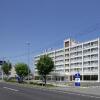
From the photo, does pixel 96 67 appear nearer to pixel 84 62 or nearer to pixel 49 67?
pixel 84 62

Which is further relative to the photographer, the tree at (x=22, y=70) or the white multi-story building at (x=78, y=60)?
the white multi-story building at (x=78, y=60)

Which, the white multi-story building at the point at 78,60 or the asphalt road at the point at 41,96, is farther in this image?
the white multi-story building at the point at 78,60

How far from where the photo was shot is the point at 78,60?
146 metres

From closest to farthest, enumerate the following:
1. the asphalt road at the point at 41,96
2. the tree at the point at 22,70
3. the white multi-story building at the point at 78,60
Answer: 1. the asphalt road at the point at 41,96
2. the tree at the point at 22,70
3. the white multi-story building at the point at 78,60

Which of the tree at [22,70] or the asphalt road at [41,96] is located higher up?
the tree at [22,70]

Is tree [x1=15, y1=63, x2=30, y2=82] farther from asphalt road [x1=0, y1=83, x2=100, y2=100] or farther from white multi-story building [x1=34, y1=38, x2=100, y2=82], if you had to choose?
asphalt road [x1=0, y1=83, x2=100, y2=100]

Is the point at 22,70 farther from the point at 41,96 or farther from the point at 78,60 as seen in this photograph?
the point at 41,96

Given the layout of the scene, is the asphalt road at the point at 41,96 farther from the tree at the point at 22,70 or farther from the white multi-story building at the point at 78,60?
the white multi-story building at the point at 78,60

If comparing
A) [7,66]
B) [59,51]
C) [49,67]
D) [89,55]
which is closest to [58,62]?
[59,51]

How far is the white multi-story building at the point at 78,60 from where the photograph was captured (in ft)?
430

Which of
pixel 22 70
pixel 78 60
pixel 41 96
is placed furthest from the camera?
pixel 78 60

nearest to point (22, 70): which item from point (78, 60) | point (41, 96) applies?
point (78, 60)

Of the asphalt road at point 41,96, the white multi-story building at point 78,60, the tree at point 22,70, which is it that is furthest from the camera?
the white multi-story building at point 78,60

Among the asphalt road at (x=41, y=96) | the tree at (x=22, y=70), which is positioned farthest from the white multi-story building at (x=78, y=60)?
the asphalt road at (x=41, y=96)
